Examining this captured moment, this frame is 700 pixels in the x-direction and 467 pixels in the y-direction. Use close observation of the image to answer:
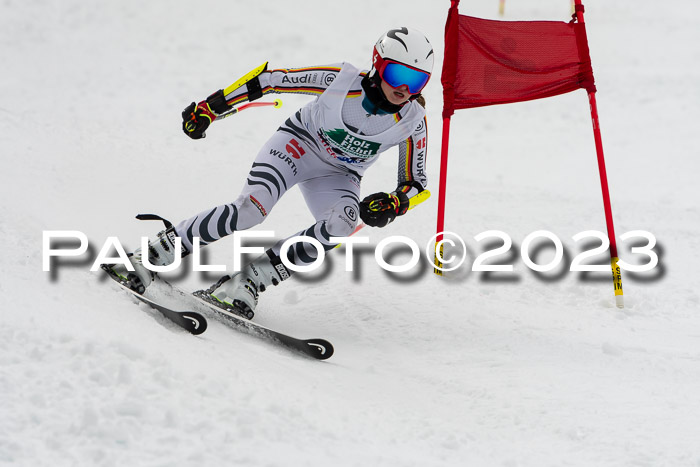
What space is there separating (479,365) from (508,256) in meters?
2.18

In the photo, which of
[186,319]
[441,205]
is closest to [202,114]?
[186,319]

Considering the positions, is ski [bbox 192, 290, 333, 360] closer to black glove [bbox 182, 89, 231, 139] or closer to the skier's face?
black glove [bbox 182, 89, 231, 139]

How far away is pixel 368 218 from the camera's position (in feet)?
14.4

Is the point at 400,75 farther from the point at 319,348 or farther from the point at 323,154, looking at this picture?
the point at 319,348

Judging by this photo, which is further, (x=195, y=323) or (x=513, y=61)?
(x=513, y=61)

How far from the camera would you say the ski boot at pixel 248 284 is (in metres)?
4.42

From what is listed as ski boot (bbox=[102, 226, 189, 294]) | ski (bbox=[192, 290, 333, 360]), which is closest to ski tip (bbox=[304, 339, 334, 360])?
ski (bbox=[192, 290, 333, 360])

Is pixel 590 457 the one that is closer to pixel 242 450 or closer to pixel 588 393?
pixel 588 393

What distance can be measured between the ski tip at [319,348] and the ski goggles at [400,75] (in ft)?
5.22

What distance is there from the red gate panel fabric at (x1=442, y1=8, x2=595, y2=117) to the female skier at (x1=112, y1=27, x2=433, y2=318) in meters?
1.40

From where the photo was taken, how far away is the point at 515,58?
18.9ft

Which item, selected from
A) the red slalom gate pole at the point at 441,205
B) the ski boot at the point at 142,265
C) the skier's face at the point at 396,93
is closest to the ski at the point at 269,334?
the ski boot at the point at 142,265

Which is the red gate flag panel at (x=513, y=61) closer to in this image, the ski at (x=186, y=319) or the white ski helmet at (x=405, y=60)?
the white ski helmet at (x=405, y=60)

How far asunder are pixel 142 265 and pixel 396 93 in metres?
1.89
